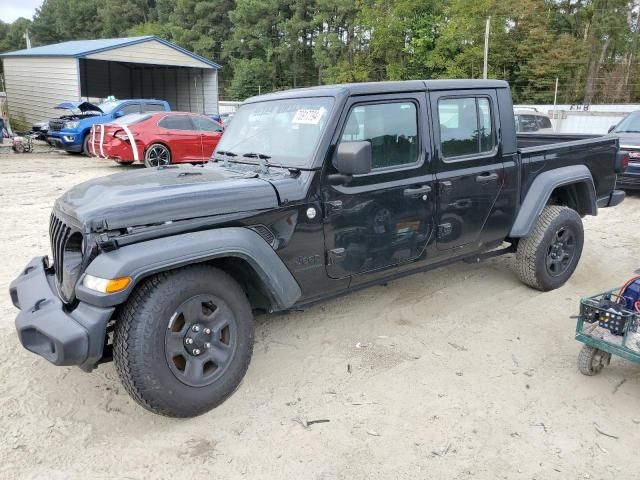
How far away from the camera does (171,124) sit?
12.5 m

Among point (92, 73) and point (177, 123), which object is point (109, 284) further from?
point (92, 73)

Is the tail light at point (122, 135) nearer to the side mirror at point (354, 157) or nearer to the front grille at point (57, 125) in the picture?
the front grille at point (57, 125)

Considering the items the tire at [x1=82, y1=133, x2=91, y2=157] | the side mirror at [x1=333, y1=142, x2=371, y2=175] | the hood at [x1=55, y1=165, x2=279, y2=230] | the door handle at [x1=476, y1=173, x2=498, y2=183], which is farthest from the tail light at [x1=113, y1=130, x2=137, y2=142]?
the side mirror at [x1=333, y1=142, x2=371, y2=175]

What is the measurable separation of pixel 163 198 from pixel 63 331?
871 mm

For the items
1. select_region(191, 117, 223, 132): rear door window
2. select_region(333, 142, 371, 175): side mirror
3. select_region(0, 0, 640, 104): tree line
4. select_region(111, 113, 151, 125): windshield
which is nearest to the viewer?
select_region(333, 142, 371, 175): side mirror

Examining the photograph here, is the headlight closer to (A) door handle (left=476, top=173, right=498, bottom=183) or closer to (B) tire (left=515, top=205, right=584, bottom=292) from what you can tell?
(A) door handle (left=476, top=173, right=498, bottom=183)

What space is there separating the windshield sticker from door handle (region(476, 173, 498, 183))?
150cm

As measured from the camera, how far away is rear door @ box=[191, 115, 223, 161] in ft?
42.1

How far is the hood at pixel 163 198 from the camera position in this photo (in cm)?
282

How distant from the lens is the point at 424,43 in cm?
3653

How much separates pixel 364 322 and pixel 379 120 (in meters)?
1.65

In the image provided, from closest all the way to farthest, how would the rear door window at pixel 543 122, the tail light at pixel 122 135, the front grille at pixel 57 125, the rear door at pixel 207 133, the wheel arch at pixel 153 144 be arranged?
the tail light at pixel 122 135 < the wheel arch at pixel 153 144 < the rear door at pixel 207 133 < the rear door window at pixel 543 122 < the front grille at pixel 57 125

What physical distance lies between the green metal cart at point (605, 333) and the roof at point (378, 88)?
1.94 m

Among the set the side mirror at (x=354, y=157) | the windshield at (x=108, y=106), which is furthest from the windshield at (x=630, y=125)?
the windshield at (x=108, y=106)
